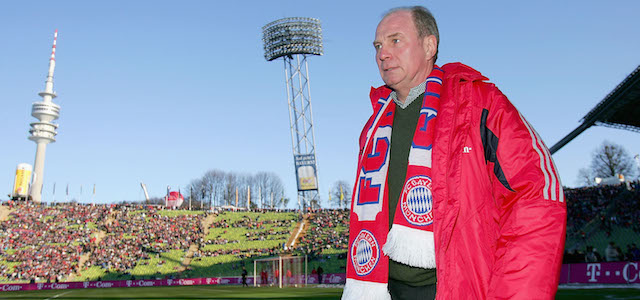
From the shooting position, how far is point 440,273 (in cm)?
212

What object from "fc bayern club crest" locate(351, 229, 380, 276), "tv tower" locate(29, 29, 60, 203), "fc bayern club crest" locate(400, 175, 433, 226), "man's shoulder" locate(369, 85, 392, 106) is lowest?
"fc bayern club crest" locate(351, 229, 380, 276)

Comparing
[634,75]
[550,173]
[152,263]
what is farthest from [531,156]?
[152,263]

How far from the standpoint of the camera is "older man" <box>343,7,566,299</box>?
1.98 m

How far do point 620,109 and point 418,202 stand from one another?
3763 cm

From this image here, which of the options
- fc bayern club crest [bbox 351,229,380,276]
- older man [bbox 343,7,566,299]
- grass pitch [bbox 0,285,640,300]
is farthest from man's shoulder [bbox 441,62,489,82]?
grass pitch [bbox 0,285,640,300]

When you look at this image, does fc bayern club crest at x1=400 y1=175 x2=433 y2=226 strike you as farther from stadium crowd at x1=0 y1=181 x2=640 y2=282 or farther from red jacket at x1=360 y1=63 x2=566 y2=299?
stadium crowd at x1=0 y1=181 x2=640 y2=282

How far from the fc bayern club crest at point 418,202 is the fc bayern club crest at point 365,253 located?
0.27 metres

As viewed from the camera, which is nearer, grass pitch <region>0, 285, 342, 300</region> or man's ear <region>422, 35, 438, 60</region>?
man's ear <region>422, 35, 438, 60</region>

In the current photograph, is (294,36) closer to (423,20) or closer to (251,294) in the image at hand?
(251,294)

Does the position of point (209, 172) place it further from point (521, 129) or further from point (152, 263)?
point (521, 129)

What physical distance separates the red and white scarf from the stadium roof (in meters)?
31.1

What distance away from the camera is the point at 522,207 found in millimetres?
2006

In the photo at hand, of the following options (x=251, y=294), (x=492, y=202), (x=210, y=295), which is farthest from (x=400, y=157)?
(x=210, y=295)

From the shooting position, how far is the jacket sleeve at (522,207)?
194 cm
